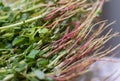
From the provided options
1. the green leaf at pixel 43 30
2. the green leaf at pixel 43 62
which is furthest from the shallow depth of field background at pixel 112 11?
the green leaf at pixel 43 62

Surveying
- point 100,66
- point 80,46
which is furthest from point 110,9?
point 80,46

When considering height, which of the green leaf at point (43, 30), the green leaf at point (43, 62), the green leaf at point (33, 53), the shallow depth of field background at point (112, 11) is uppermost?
the shallow depth of field background at point (112, 11)

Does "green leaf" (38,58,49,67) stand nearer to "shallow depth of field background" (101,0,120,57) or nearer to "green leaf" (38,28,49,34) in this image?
"green leaf" (38,28,49,34)

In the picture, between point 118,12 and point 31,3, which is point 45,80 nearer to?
point 31,3

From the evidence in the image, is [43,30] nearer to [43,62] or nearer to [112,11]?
[43,62]

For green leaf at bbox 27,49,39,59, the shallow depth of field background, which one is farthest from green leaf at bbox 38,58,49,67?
the shallow depth of field background

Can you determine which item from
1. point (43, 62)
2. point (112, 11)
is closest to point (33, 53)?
point (43, 62)

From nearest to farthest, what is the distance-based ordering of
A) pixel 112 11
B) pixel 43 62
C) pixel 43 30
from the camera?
pixel 43 62 < pixel 43 30 < pixel 112 11

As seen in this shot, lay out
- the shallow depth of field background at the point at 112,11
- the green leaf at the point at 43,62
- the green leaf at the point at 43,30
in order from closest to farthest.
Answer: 1. the green leaf at the point at 43,62
2. the green leaf at the point at 43,30
3. the shallow depth of field background at the point at 112,11

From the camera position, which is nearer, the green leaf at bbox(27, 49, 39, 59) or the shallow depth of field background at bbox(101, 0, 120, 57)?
the green leaf at bbox(27, 49, 39, 59)

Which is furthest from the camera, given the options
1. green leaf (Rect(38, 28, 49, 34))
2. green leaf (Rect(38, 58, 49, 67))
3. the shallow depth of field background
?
the shallow depth of field background

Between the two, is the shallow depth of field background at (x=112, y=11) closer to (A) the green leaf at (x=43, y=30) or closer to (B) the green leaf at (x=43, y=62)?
(A) the green leaf at (x=43, y=30)
